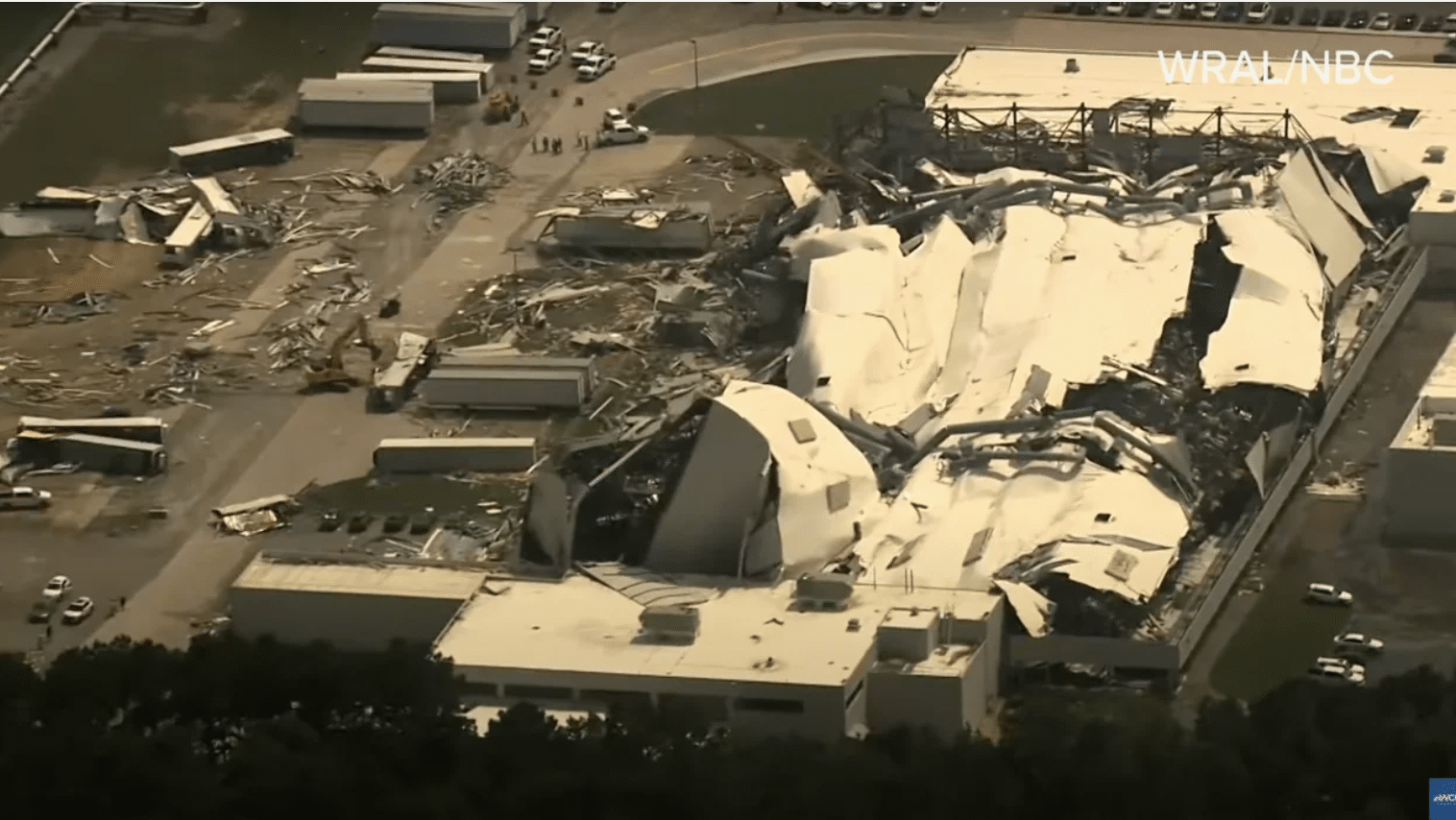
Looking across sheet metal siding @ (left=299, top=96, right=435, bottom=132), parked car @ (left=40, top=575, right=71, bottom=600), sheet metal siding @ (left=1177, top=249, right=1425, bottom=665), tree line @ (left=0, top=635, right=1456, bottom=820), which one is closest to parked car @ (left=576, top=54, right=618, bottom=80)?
sheet metal siding @ (left=299, top=96, right=435, bottom=132)

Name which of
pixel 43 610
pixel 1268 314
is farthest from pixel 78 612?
pixel 1268 314

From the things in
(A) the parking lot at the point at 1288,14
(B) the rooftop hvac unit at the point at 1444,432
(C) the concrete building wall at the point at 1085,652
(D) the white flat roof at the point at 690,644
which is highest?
(B) the rooftop hvac unit at the point at 1444,432

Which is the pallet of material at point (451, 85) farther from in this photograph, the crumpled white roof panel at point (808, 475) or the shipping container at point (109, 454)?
the crumpled white roof panel at point (808, 475)

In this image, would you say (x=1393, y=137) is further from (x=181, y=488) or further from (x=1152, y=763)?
(x=1152, y=763)

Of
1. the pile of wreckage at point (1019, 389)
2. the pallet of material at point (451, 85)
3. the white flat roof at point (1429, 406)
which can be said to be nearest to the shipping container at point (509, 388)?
the pile of wreckage at point (1019, 389)

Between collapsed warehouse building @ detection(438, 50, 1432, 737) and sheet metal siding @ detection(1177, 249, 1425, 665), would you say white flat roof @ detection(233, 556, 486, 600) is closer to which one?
collapsed warehouse building @ detection(438, 50, 1432, 737)

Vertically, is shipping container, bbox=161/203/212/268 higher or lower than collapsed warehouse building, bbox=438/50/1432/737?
lower
